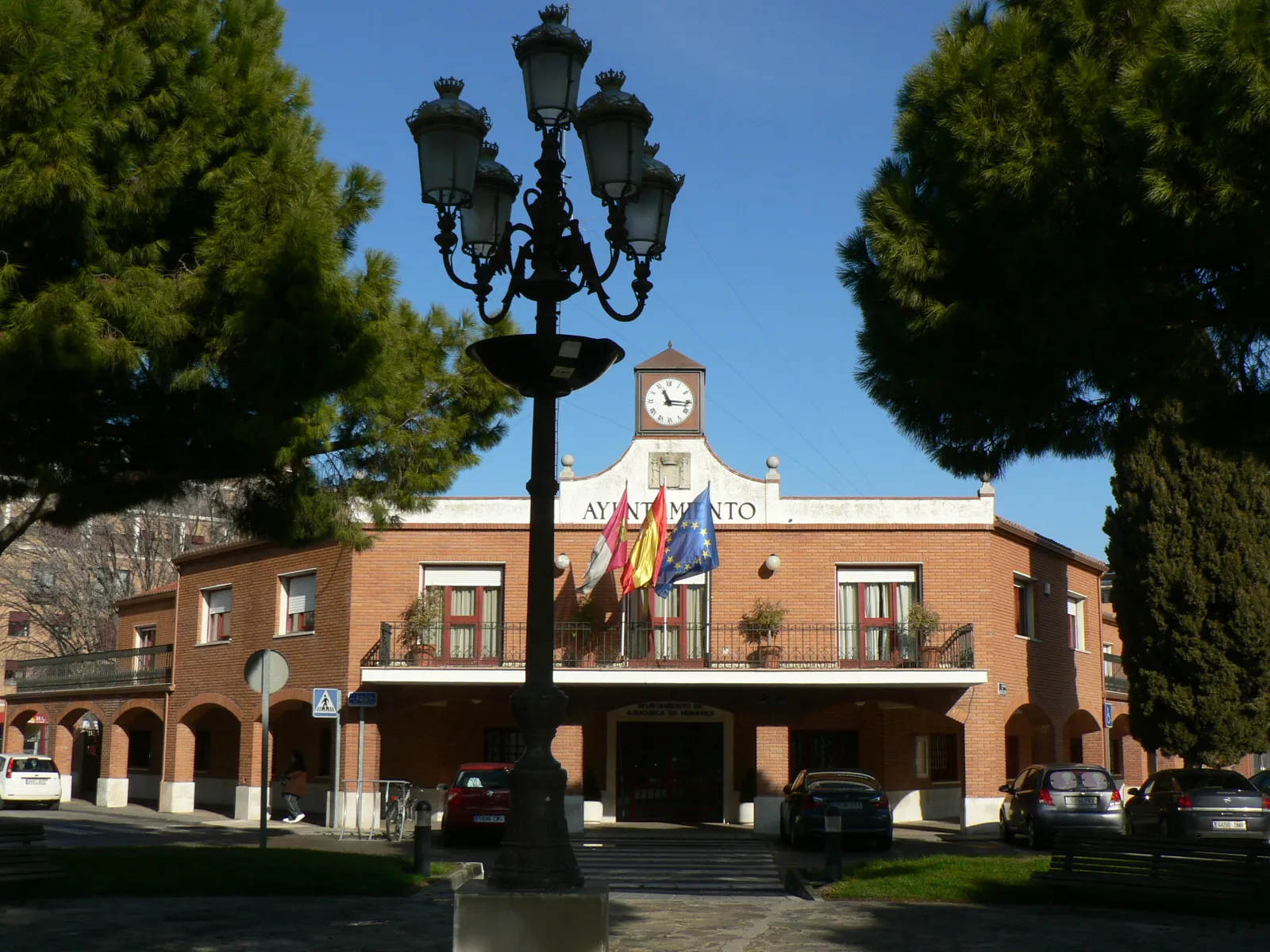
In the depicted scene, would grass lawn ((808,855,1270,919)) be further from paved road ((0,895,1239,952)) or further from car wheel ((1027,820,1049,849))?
car wheel ((1027,820,1049,849))

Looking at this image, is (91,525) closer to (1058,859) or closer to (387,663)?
(387,663)

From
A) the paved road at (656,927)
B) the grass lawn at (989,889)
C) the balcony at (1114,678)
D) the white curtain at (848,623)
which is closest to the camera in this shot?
the paved road at (656,927)

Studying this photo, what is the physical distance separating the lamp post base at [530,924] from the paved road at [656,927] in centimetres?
324

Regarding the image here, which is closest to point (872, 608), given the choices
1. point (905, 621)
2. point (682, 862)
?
point (905, 621)

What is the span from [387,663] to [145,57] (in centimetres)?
1699

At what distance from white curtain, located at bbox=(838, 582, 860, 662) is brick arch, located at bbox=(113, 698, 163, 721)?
16892 mm

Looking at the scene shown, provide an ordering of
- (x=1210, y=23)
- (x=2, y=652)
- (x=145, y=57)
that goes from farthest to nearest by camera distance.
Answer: (x=2, y=652) → (x=145, y=57) → (x=1210, y=23)

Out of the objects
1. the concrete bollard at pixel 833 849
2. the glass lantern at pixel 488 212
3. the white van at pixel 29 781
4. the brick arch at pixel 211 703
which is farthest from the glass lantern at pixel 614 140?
the white van at pixel 29 781

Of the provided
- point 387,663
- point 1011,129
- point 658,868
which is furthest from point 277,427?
point 387,663

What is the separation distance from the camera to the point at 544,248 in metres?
7.97

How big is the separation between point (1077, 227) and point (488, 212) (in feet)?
14.3

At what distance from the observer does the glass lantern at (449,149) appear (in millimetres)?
8273

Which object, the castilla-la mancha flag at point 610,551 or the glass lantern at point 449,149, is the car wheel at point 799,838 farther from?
the glass lantern at point 449,149

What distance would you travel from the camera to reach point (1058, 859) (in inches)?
504
